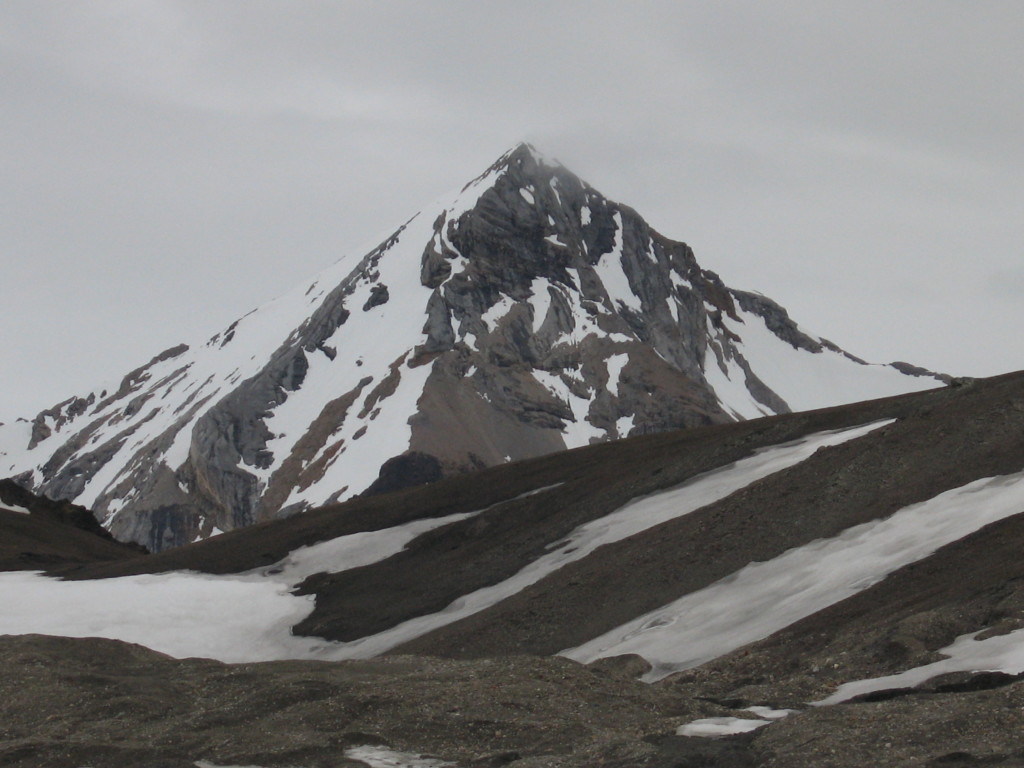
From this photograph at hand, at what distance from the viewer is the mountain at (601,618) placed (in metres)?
23.6

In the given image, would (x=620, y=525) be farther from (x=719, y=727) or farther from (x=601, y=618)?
(x=719, y=727)

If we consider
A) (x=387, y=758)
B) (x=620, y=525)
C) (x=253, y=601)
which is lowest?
(x=387, y=758)

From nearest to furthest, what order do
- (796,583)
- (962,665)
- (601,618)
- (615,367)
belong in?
(962,665) < (796,583) < (601,618) < (615,367)

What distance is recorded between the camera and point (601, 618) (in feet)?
142

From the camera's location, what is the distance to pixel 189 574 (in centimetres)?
6900

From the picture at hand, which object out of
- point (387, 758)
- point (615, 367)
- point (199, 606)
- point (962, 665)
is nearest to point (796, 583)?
point (962, 665)

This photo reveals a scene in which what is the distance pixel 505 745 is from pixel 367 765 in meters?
2.57

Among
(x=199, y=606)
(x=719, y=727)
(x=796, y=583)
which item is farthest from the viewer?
(x=199, y=606)

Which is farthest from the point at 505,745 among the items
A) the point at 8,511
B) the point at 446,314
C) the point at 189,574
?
the point at 446,314

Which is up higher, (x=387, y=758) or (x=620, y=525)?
(x=620, y=525)

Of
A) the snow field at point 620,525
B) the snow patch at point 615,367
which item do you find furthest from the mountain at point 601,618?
the snow patch at point 615,367

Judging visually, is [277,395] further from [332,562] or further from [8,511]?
[332,562]

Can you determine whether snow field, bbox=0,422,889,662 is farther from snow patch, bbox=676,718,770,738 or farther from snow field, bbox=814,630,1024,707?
snow patch, bbox=676,718,770,738

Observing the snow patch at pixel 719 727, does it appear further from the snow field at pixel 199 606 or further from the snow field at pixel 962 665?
the snow field at pixel 199 606
